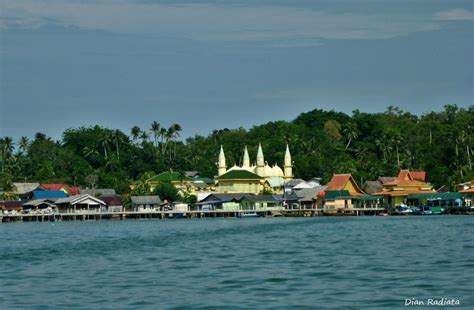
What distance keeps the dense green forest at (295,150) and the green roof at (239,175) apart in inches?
385

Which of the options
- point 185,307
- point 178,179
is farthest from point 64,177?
point 185,307

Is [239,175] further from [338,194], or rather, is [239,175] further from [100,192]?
[100,192]

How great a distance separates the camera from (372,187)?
115 m

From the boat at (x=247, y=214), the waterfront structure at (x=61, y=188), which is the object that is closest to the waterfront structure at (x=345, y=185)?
the boat at (x=247, y=214)

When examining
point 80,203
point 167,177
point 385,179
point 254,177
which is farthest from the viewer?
point 167,177

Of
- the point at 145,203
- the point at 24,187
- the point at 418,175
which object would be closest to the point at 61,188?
the point at 24,187

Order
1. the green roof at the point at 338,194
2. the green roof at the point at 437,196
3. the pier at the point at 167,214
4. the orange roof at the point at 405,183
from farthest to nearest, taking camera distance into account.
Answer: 1. the orange roof at the point at 405,183
2. the green roof at the point at 338,194
3. the pier at the point at 167,214
4. the green roof at the point at 437,196

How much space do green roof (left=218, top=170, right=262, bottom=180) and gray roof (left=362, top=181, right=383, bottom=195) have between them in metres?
14.0

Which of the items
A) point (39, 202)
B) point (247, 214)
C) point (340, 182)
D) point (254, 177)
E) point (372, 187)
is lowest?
point (247, 214)

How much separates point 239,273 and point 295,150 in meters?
110

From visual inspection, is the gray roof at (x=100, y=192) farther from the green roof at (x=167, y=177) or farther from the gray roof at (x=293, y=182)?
the gray roof at (x=293, y=182)

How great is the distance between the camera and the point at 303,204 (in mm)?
114375

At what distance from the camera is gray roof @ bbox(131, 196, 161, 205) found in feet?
360

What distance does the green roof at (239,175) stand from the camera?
122062 mm
